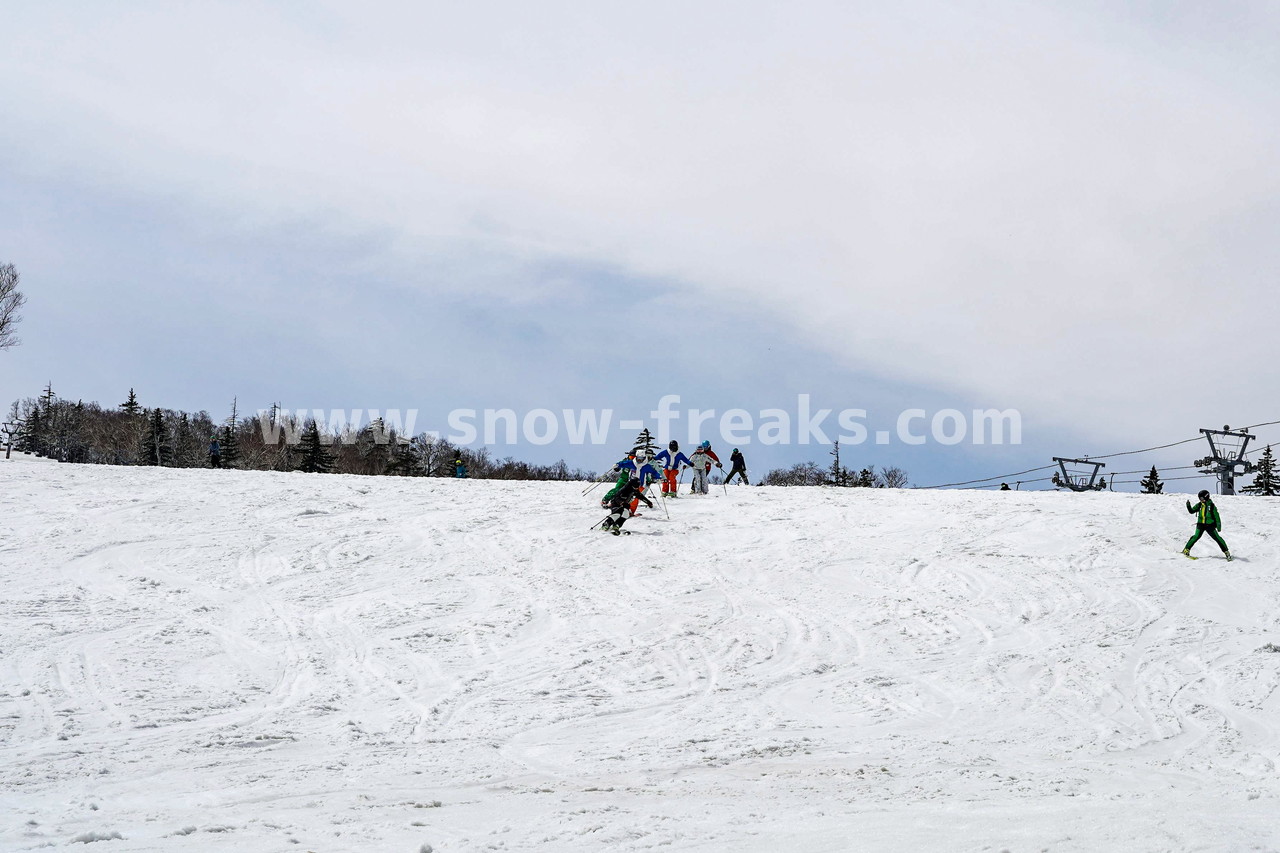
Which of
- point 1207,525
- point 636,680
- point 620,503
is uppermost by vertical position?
point 620,503

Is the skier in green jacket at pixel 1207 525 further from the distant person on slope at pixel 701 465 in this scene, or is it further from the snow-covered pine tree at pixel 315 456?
the snow-covered pine tree at pixel 315 456

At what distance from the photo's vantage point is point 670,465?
2280 centimetres

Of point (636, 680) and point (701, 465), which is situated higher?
point (701, 465)

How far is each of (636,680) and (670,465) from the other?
40.0ft

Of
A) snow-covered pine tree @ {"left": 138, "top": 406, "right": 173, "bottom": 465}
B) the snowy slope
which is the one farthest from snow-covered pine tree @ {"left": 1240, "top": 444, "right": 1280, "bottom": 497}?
snow-covered pine tree @ {"left": 138, "top": 406, "right": 173, "bottom": 465}

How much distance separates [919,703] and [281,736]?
6.81 m

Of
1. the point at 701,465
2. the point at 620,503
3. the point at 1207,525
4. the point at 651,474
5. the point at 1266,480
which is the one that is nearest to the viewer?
the point at 1207,525

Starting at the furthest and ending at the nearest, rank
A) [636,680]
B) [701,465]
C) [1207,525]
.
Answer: [701,465] → [1207,525] → [636,680]

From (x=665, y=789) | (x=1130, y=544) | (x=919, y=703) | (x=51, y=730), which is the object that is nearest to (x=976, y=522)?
(x=1130, y=544)

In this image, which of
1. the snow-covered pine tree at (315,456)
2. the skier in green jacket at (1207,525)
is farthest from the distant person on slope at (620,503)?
the snow-covered pine tree at (315,456)

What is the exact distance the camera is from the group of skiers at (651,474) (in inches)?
754

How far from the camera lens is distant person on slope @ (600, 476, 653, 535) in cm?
1895

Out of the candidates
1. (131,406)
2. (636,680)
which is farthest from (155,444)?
(636,680)

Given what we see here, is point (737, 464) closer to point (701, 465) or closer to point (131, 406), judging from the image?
point (701, 465)
